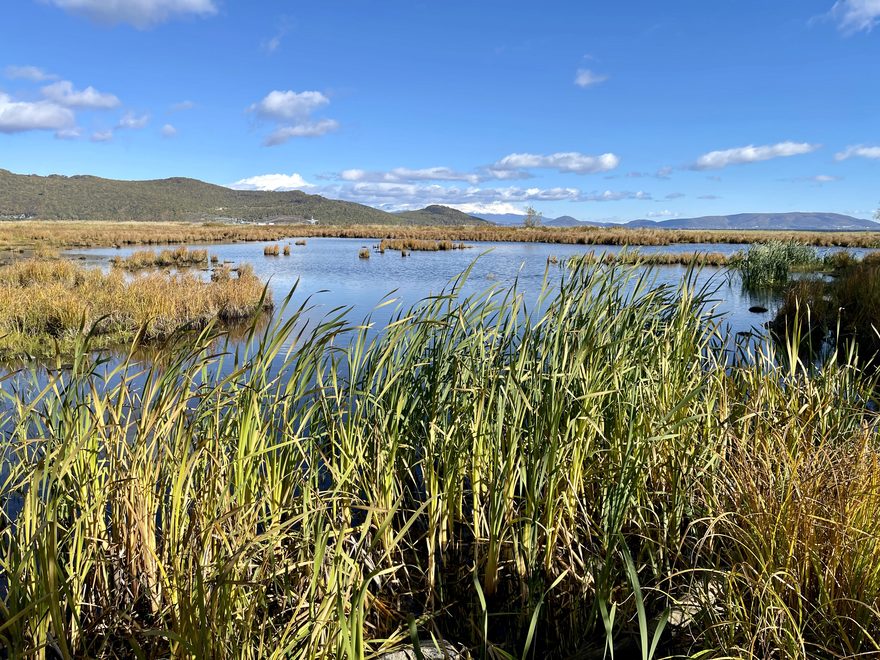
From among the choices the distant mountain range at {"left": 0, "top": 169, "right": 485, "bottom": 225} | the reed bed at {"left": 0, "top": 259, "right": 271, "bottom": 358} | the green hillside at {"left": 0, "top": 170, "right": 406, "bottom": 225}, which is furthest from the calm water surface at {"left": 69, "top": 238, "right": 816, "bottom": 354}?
the green hillside at {"left": 0, "top": 170, "right": 406, "bottom": 225}

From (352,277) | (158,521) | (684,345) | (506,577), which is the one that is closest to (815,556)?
(506,577)

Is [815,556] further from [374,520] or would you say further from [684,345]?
[374,520]

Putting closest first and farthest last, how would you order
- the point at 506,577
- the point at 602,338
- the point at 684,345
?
the point at 506,577 < the point at 602,338 < the point at 684,345

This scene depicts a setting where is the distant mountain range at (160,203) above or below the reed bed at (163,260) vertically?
above

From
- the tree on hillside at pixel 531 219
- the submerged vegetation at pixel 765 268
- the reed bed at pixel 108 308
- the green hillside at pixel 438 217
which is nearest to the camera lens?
the reed bed at pixel 108 308

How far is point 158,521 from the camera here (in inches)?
137

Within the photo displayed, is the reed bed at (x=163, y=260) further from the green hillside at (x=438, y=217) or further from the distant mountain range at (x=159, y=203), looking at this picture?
the green hillside at (x=438, y=217)

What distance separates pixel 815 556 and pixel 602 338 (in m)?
1.25

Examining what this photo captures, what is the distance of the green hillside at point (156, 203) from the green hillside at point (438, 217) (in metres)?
10.7

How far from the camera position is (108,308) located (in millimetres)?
9938

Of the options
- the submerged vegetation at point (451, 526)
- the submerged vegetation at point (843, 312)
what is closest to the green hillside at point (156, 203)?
the submerged vegetation at point (843, 312)

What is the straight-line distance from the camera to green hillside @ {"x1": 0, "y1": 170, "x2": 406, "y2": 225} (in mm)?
95875

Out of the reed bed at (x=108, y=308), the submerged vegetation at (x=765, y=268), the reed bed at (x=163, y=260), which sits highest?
the submerged vegetation at (x=765, y=268)

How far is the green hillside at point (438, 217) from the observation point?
5378 inches
